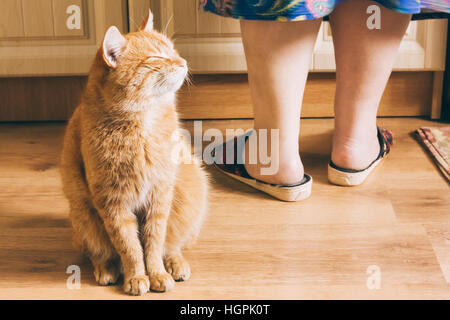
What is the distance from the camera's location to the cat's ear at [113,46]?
81 centimetres

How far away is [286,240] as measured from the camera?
1131 millimetres

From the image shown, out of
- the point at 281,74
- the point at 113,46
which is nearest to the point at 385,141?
the point at 281,74

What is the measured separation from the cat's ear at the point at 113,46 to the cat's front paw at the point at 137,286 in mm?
383

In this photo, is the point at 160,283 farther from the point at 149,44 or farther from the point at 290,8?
the point at 290,8

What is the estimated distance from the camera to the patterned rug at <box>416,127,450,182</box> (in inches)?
59.9

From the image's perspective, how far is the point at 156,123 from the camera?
94cm

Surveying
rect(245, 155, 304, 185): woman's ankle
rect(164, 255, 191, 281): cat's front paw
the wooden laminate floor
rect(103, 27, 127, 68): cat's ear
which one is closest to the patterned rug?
the wooden laminate floor

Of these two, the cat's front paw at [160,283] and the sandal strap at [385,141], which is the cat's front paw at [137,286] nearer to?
the cat's front paw at [160,283]

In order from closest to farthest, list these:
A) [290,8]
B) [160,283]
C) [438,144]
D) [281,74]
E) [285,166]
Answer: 1. [160,283]
2. [290,8]
3. [281,74]
4. [285,166]
5. [438,144]

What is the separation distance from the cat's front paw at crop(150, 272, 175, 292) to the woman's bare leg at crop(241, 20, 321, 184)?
50 centimetres

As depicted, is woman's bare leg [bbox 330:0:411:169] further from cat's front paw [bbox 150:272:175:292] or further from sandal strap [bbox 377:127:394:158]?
cat's front paw [bbox 150:272:175:292]

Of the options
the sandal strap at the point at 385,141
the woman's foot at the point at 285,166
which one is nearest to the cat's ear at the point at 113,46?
the woman's foot at the point at 285,166

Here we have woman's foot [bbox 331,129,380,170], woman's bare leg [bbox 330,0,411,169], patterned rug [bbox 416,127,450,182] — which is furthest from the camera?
patterned rug [bbox 416,127,450,182]

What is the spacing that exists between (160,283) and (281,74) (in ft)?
1.88
